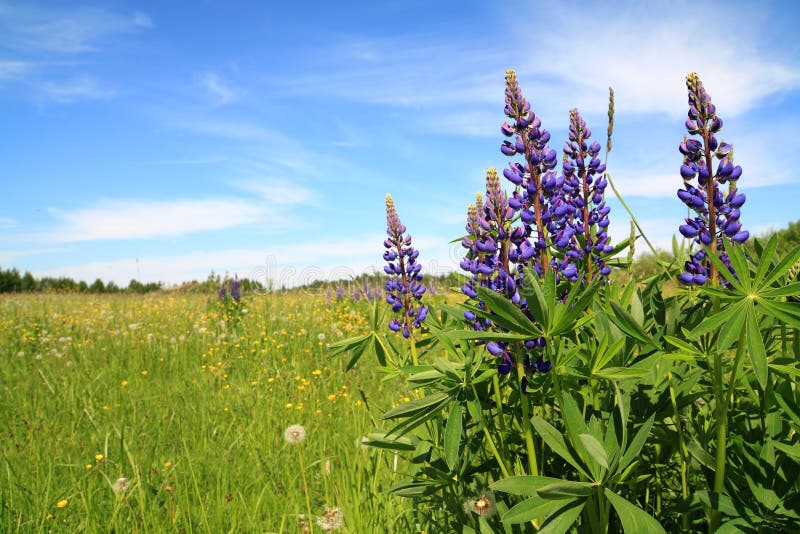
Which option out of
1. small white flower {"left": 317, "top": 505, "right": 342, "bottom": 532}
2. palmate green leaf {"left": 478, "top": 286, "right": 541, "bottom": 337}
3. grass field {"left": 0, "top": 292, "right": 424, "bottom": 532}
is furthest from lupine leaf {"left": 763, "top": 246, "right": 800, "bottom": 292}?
small white flower {"left": 317, "top": 505, "right": 342, "bottom": 532}

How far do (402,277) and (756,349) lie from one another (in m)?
1.55

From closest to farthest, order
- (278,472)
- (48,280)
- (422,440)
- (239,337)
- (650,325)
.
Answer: (650,325) → (422,440) → (278,472) → (239,337) → (48,280)

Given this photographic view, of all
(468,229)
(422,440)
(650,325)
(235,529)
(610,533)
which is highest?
(468,229)

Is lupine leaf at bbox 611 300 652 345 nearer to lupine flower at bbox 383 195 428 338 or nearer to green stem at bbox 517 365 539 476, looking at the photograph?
green stem at bbox 517 365 539 476

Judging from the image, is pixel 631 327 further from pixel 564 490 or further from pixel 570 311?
pixel 564 490

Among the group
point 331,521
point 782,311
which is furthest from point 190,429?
point 782,311

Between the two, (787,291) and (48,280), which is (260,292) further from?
(48,280)

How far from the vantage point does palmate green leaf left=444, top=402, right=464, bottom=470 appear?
166cm

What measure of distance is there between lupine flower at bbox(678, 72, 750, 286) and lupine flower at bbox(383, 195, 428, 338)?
46.0 inches

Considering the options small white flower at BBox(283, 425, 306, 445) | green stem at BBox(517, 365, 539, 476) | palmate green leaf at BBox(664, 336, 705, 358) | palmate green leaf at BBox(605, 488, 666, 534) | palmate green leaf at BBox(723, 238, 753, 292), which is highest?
palmate green leaf at BBox(723, 238, 753, 292)

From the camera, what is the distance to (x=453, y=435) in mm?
1707

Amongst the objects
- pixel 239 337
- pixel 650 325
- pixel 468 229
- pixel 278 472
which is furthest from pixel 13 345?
pixel 650 325

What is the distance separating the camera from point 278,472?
371 centimetres

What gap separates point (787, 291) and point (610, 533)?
120cm
